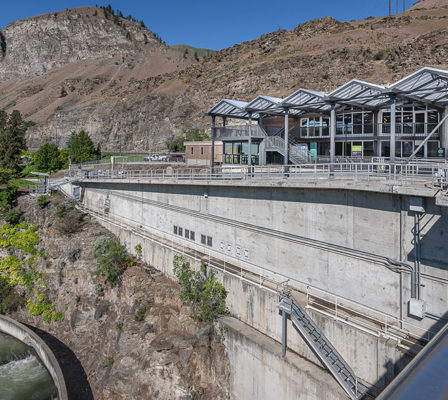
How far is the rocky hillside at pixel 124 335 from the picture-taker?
16781mm

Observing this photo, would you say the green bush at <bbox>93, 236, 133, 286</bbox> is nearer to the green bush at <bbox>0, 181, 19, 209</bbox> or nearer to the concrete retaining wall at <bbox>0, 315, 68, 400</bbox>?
the concrete retaining wall at <bbox>0, 315, 68, 400</bbox>

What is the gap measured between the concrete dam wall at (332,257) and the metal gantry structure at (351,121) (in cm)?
543

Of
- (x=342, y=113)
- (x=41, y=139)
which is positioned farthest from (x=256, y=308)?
(x=41, y=139)

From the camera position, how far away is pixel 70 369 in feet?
74.0

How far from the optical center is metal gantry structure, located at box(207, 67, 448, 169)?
66.6 ft

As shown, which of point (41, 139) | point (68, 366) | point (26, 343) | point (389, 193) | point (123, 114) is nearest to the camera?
point (389, 193)

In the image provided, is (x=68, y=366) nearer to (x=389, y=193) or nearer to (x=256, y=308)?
(x=256, y=308)

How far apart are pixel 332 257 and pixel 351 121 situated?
50.8 feet

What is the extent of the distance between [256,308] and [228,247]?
16.9ft

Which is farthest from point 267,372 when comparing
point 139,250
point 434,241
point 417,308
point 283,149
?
point 283,149

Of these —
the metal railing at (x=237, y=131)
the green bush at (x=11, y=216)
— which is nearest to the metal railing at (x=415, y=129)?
the metal railing at (x=237, y=131)

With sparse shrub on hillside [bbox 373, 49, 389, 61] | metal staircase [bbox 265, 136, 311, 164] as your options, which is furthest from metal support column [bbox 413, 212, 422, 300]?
sparse shrub on hillside [bbox 373, 49, 389, 61]

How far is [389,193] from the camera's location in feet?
40.9

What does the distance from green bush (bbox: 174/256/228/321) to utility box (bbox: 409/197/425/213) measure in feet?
31.8
